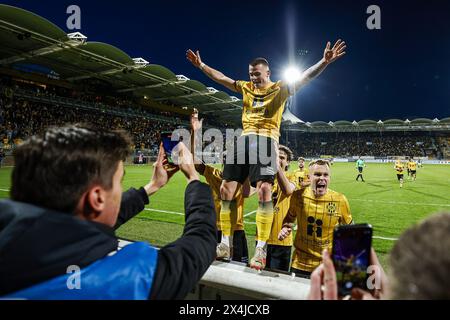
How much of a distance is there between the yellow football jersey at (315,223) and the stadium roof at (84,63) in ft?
64.4

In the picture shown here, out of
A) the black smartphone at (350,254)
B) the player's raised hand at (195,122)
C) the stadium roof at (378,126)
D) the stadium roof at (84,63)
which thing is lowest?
the black smartphone at (350,254)

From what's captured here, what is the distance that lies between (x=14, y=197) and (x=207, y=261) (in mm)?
819

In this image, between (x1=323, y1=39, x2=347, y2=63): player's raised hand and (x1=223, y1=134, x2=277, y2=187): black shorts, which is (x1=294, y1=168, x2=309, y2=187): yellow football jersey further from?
(x1=323, y1=39, x2=347, y2=63): player's raised hand

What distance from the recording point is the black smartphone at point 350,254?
1.12 metres

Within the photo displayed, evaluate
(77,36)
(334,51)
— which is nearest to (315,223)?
(334,51)

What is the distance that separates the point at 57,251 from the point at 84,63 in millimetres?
27800

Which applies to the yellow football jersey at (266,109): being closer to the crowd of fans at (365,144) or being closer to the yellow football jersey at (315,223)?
the yellow football jersey at (315,223)

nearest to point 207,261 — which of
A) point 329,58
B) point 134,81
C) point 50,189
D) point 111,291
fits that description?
point 111,291

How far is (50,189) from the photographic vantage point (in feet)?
3.79

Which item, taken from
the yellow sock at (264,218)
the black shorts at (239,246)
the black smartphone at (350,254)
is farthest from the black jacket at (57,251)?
the black shorts at (239,246)

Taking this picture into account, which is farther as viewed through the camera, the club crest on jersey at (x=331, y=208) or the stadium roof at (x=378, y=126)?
the stadium roof at (x=378, y=126)

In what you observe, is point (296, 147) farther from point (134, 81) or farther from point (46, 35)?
point (46, 35)

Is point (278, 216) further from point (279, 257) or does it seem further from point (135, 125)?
point (135, 125)

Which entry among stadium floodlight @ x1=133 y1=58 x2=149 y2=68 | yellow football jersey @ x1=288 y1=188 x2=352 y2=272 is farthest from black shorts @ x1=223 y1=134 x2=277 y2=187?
stadium floodlight @ x1=133 y1=58 x2=149 y2=68
